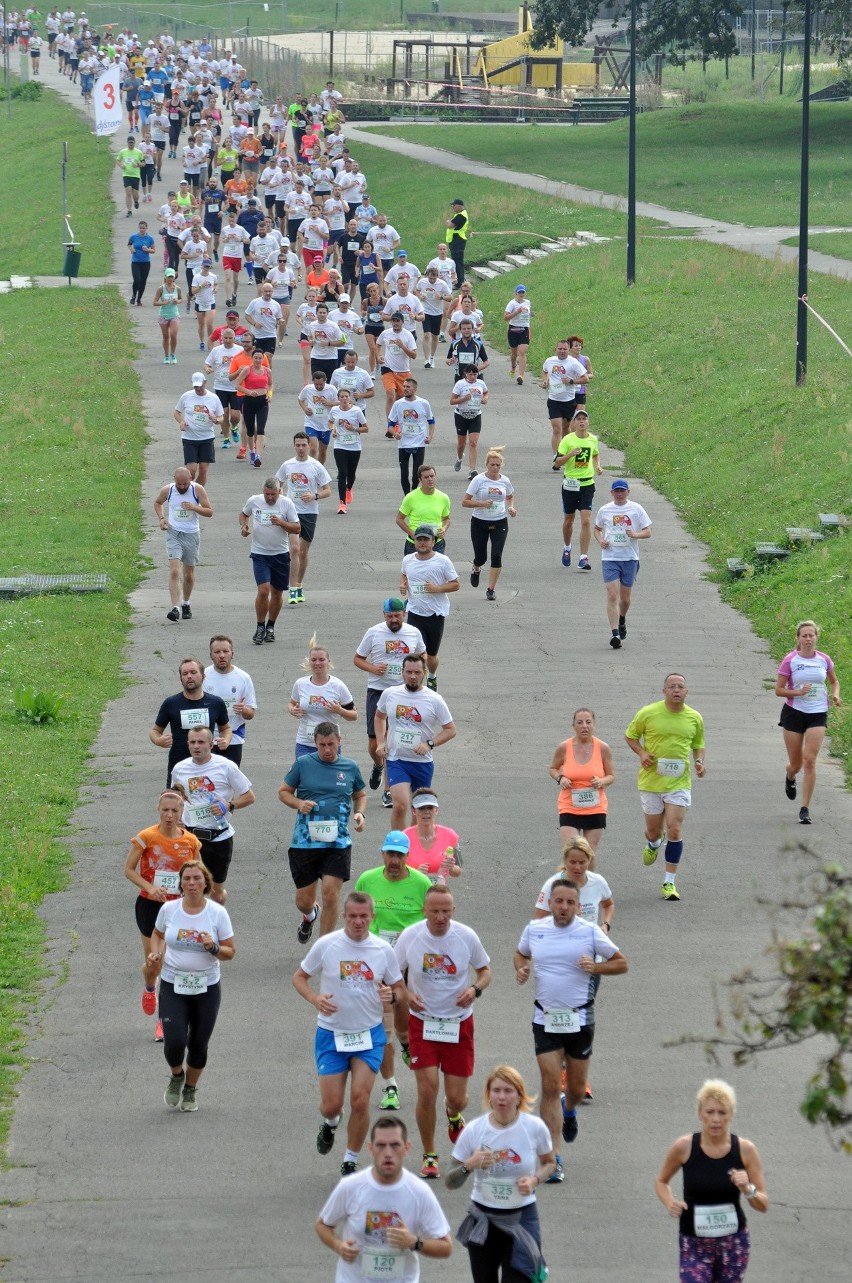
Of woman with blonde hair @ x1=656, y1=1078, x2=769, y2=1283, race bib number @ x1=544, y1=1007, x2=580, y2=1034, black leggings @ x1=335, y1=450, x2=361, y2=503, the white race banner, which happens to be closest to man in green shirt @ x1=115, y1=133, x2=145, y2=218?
the white race banner

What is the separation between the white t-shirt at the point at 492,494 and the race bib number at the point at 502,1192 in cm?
1344

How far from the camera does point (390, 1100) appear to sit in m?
11.4

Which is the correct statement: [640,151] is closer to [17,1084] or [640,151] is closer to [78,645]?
[78,645]

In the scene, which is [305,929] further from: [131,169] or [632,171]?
[131,169]

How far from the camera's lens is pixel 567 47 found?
319 feet

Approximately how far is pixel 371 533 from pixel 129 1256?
1721 centimetres

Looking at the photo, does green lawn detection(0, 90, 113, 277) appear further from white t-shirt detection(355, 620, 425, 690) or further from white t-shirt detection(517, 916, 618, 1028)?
white t-shirt detection(517, 916, 618, 1028)

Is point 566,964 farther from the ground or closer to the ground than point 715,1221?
farther from the ground

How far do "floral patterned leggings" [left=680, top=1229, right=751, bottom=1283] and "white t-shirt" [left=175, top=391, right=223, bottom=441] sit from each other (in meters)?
17.7

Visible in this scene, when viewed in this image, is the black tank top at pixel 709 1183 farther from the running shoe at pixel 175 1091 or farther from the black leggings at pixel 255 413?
the black leggings at pixel 255 413

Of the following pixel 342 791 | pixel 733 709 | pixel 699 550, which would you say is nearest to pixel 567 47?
pixel 699 550

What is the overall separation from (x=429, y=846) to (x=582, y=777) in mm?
1978

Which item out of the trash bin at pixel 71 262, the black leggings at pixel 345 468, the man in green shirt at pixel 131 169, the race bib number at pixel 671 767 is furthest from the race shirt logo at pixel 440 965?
the man in green shirt at pixel 131 169

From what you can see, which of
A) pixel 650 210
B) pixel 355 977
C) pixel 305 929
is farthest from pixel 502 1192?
pixel 650 210
